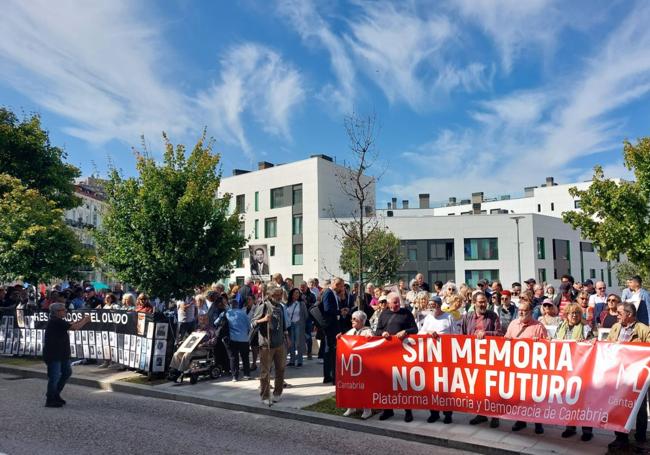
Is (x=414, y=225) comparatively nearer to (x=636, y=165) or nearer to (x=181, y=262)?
(x=636, y=165)

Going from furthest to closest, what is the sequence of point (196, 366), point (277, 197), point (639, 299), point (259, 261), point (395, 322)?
point (277, 197) < point (259, 261) < point (196, 366) < point (639, 299) < point (395, 322)

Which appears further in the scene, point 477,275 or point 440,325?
point 477,275

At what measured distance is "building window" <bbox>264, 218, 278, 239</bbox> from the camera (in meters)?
55.4

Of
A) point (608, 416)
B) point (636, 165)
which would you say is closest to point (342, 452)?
point (608, 416)

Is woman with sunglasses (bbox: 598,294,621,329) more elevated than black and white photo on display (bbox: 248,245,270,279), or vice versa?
black and white photo on display (bbox: 248,245,270,279)

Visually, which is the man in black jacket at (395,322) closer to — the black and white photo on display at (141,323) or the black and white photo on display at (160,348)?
the black and white photo on display at (160,348)

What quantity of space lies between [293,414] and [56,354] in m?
4.39

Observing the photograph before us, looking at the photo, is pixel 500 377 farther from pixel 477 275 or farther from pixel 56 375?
pixel 477 275

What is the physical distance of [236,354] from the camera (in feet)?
37.1

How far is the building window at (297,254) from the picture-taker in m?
53.6

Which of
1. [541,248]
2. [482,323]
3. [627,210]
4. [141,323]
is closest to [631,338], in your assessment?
[482,323]

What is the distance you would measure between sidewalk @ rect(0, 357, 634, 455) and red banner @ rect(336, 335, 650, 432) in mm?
289

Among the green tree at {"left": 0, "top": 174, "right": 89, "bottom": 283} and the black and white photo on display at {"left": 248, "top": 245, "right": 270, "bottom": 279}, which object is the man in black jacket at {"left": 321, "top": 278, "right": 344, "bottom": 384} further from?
the green tree at {"left": 0, "top": 174, "right": 89, "bottom": 283}

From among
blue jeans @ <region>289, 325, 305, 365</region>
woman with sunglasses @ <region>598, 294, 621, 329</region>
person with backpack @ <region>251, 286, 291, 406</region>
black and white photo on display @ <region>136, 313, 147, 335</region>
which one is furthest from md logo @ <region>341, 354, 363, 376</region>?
black and white photo on display @ <region>136, 313, 147, 335</region>
